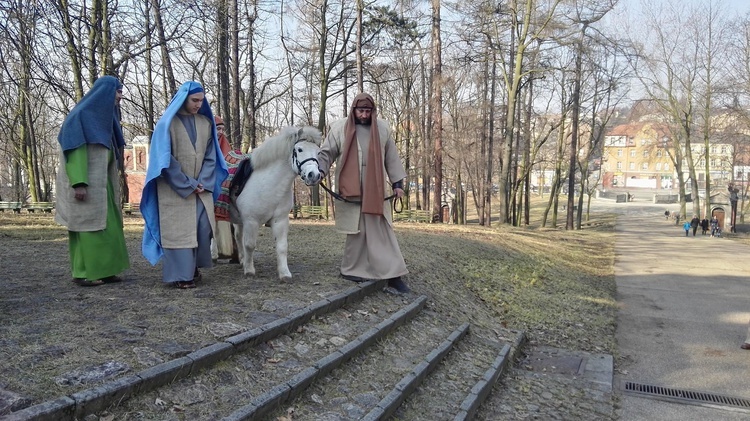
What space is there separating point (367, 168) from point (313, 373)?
2760mm

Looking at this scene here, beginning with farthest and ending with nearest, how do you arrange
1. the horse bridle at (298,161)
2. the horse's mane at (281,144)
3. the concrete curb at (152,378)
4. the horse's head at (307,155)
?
the horse's mane at (281,144), the horse bridle at (298,161), the horse's head at (307,155), the concrete curb at (152,378)

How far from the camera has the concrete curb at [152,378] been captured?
2.48m

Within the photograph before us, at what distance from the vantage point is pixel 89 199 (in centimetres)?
495

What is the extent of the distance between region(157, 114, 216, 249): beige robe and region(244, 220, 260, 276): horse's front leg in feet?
1.70

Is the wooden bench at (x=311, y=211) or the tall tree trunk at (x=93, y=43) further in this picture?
the wooden bench at (x=311, y=211)

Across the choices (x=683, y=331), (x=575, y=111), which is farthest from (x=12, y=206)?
(x=575, y=111)

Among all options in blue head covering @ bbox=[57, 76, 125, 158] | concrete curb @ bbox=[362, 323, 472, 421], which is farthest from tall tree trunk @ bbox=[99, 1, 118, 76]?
concrete curb @ bbox=[362, 323, 472, 421]

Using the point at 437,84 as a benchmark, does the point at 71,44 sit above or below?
below

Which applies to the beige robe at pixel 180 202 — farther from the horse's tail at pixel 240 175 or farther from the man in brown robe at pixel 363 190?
the man in brown robe at pixel 363 190

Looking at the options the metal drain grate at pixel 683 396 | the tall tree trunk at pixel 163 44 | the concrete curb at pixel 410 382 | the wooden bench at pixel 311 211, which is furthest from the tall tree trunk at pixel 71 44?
the wooden bench at pixel 311 211

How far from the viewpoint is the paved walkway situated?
5.41 m

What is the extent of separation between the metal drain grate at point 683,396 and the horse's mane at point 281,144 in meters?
4.12

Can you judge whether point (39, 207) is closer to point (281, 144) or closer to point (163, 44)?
point (163, 44)

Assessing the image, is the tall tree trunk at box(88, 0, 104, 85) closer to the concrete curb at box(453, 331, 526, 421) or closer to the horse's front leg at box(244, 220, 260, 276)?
the horse's front leg at box(244, 220, 260, 276)
